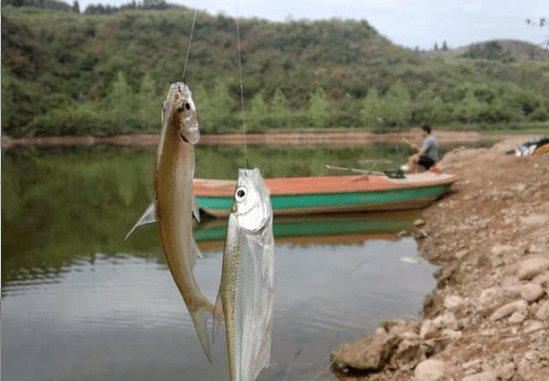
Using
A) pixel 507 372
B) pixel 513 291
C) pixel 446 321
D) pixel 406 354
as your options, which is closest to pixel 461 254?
pixel 513 291

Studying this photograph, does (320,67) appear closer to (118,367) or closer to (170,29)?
(170,29)

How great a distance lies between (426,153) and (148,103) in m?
52.3

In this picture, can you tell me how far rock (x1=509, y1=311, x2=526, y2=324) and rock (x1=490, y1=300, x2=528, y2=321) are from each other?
81 millimetres

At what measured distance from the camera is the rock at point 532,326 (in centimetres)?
588

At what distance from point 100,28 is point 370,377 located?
89774mm

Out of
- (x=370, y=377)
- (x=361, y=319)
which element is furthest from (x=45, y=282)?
(x=370, y=377)

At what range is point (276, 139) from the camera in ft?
192

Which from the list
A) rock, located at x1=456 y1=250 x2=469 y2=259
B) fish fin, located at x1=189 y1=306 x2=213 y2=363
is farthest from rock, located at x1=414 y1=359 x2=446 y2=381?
rock, located at x1=456 y1=250 x2=469 y2=259

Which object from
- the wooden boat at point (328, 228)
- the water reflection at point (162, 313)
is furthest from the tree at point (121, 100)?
the water reflection at point (162, 313)

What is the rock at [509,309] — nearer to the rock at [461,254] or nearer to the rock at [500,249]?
the rock at [500,249]

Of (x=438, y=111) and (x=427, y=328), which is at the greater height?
(x=438, y=111)

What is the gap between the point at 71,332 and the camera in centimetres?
851

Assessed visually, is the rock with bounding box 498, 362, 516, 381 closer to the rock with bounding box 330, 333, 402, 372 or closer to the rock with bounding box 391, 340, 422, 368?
the rock with bounding box 391, 340, 422, 368

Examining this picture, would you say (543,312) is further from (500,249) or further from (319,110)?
(319,110)
